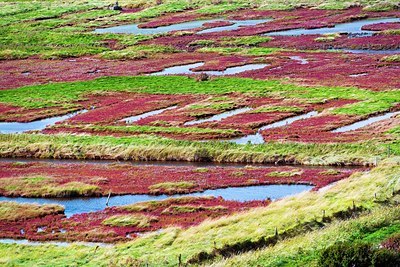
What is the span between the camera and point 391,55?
103 meters

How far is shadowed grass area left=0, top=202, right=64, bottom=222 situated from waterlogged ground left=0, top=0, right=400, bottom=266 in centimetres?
→ 15

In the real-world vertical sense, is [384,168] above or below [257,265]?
below

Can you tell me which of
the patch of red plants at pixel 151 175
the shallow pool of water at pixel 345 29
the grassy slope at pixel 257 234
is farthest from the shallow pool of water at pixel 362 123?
the shallow pool of water at pixel 345 29

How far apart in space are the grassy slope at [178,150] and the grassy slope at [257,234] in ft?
37.1

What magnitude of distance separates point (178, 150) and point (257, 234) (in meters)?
24.7

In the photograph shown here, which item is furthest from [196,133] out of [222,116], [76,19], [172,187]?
[76,19]

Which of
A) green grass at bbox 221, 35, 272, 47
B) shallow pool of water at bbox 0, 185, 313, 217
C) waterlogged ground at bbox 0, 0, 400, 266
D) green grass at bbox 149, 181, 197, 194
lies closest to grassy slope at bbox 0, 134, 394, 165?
waterlogged ground at bbox 0, 0, 400, 266

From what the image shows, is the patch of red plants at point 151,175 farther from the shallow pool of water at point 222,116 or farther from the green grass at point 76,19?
the green grass at point 76,19

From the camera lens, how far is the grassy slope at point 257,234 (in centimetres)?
3759

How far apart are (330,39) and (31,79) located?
4873 cm

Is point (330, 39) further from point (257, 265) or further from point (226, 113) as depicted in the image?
point (257, 265)

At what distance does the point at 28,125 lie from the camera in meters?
80.3

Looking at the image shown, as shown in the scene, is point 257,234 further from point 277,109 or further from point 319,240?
point 277,109

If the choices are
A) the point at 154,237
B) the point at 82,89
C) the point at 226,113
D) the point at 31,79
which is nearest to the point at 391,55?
the point at 226,113
